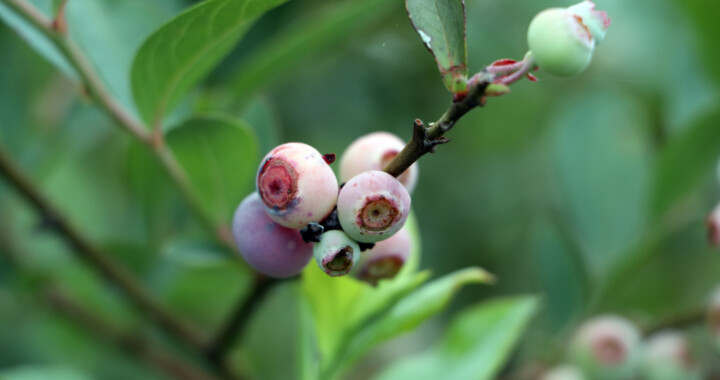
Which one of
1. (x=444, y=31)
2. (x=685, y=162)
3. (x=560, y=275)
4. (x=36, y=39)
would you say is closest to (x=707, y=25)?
(x=685, y=162)

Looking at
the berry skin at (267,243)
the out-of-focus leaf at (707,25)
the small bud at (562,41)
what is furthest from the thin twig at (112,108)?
the out-of-focus leaf at (707,25)

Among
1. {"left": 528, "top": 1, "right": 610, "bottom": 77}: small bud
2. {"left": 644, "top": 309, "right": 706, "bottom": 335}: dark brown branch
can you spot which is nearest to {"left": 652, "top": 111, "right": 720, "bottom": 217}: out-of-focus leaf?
{"left": 644, "top": 309, "right": 706, "bottom": 335}: dark brown branch

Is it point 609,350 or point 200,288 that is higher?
point 200,288

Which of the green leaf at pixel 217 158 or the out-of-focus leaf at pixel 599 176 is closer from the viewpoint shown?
the green leaf at pixel 217 158

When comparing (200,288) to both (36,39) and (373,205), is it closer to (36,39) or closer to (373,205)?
(36,39)

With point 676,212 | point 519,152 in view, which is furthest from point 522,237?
point 676,212

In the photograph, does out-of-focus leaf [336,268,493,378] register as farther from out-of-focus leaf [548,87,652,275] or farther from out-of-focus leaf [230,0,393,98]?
Result: out-of-focus leaf [548,87,652,275]

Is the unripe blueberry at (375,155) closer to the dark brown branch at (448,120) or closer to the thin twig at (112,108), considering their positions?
the dark brown branch at (448,120)
